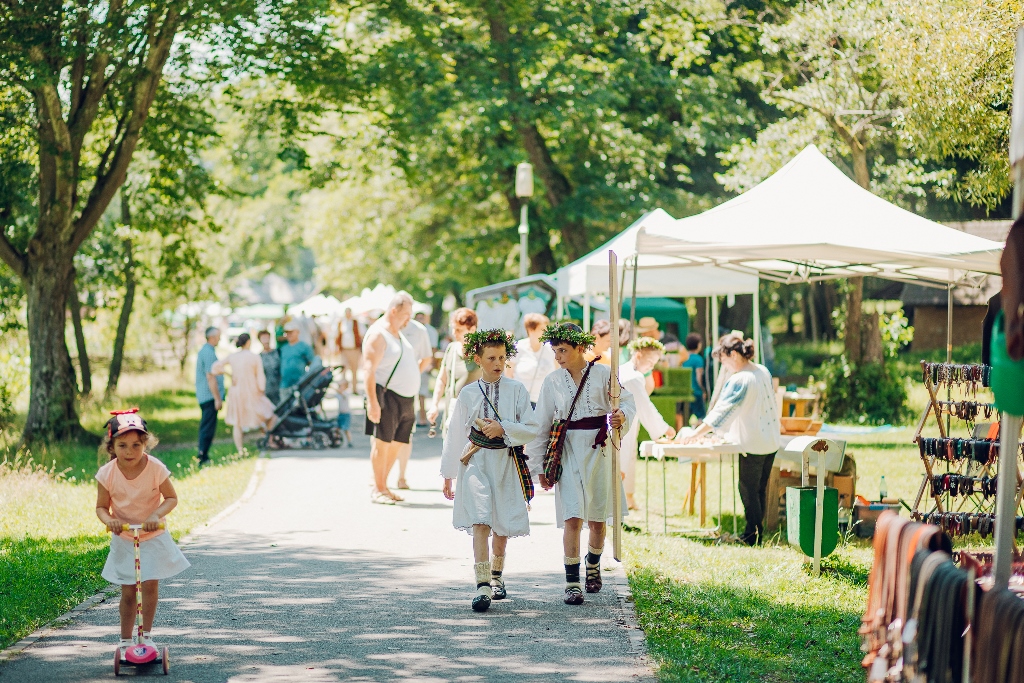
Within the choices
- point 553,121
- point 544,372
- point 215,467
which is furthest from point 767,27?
point 215,467

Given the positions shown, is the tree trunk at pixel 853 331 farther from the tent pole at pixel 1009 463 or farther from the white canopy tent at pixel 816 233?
the tent pole at pixel 1009 463

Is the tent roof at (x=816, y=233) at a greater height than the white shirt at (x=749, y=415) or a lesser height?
greater

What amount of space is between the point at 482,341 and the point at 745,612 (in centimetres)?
244

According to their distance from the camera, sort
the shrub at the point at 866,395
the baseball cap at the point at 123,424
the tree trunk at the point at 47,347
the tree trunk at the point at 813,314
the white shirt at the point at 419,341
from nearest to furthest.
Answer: the baseball cap at the point at 123,424 → the white shirt at the point at 419,341 → the tree trunk at the point at 47,347 → the shrub at the point at 866,395 → the tree trunk at the point at 813,314

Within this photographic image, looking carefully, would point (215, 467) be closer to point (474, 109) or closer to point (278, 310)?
point (474, 109)

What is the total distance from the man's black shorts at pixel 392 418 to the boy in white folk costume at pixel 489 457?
4.34m

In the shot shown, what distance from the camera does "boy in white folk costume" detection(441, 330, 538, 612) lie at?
25.2 ft

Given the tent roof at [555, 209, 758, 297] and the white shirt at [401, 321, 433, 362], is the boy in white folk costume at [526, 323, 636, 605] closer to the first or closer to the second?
the tent roof at [555, 209, 758, 297]

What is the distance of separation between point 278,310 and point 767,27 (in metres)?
59.5

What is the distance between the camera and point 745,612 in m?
7.62

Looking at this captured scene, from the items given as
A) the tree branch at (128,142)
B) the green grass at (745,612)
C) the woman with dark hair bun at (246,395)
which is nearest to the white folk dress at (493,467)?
the green grass at (745,612)

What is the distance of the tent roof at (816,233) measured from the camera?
9570mm

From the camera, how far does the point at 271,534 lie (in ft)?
35.1

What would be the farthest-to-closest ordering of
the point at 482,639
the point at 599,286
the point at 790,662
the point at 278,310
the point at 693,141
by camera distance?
the point at 278,310 → the point at 693,141 → the point at 599,286 → the point at 482,639 → the point at 790,662
